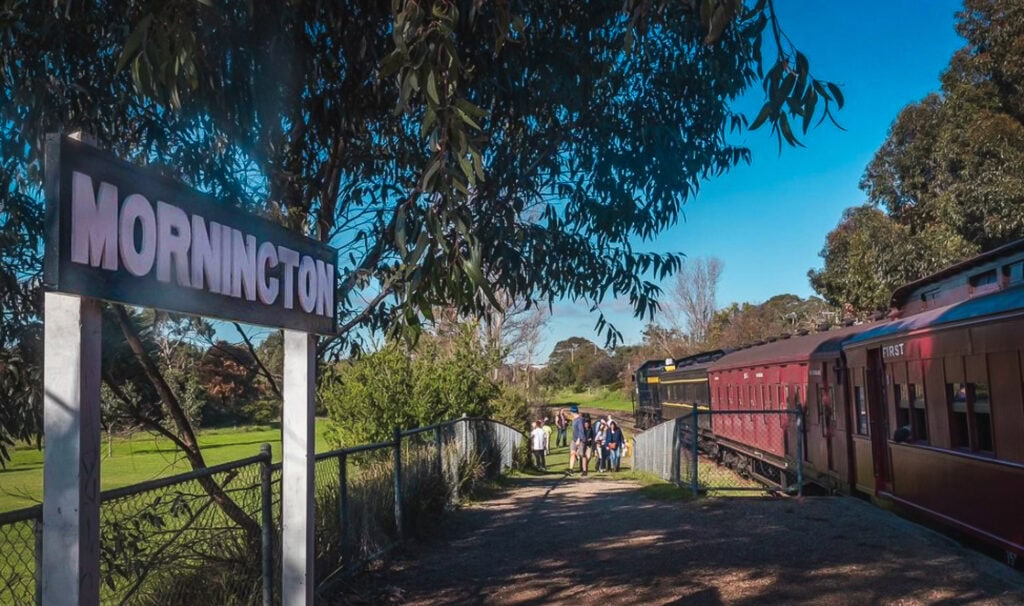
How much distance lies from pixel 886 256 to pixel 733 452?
6.96 m

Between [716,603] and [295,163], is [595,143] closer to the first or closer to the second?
[295,163]

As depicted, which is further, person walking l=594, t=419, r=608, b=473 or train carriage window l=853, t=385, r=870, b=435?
person walking l=594, t=419, r=608, b=473

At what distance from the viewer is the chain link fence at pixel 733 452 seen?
594 inches

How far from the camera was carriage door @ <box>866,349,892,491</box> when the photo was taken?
42.7ft

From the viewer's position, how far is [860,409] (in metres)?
14.0

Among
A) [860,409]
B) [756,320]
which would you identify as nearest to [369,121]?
[860,409]

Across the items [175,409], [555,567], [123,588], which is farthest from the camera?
[555,567]

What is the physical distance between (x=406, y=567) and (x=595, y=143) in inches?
180

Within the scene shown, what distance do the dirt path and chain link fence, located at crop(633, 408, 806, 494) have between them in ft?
6.70

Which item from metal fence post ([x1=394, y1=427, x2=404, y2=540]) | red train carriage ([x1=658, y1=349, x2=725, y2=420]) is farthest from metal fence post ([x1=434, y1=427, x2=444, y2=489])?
red train carriage ([x1=658, y1=349, x2=725, y2=420])

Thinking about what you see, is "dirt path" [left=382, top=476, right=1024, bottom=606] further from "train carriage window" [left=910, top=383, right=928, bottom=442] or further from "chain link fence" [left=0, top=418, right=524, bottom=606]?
"train carriage window" [left=910, top=383, right=928, bottom=442]

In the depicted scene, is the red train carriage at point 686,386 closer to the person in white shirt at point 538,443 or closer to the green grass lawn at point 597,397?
the person in white shirt at point 538,443

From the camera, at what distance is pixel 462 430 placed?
1543cm

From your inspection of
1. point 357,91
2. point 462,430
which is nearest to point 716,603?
point 357,91
